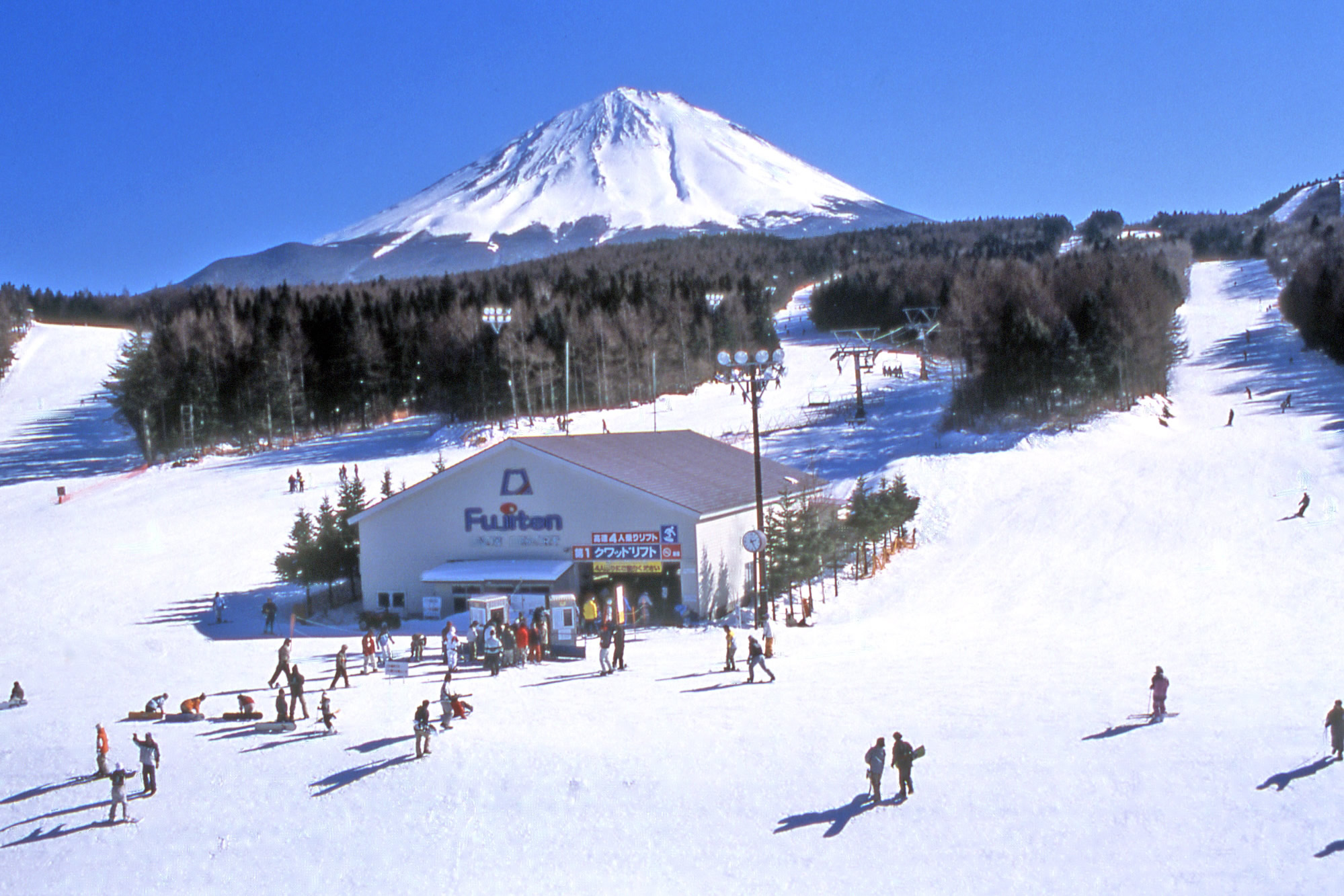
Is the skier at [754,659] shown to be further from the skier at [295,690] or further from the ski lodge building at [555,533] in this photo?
the ski lodge building at [555,533]

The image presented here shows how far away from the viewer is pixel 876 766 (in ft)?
38.6

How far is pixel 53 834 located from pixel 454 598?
13.4 metres

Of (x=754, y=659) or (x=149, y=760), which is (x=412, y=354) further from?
(x=149, y=760)

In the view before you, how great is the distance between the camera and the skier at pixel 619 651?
714 inches

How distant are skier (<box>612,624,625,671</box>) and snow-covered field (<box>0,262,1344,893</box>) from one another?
343 mm

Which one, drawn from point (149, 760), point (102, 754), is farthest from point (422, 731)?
point (102, 754)

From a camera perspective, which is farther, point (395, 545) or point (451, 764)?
point (395, 545)

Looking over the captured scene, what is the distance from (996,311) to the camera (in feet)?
172

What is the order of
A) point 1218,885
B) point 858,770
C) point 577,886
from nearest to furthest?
point 1218,885, point 577,886, point 858,770

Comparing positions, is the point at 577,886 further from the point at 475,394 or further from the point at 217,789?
the point at 475,394

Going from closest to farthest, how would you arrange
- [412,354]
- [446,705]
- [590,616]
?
[446,705], [590,616], [412,354]

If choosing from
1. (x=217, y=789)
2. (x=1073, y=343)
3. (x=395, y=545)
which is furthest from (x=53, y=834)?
(x=1073, y=343)

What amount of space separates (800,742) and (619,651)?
5.25 metres

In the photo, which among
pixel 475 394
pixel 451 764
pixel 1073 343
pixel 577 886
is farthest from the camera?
pixel 475 394
